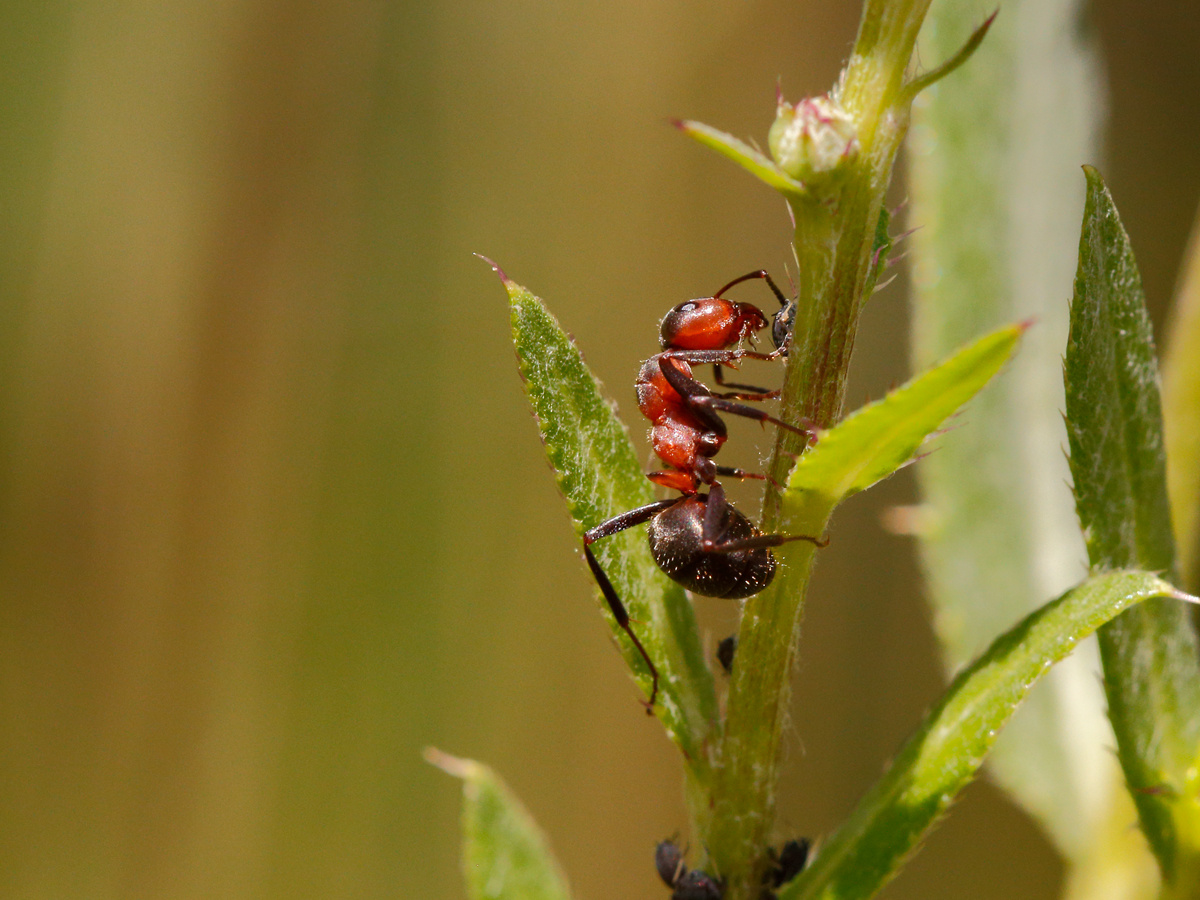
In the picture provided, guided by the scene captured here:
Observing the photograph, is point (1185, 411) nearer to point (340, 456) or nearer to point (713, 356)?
point (713, 356)

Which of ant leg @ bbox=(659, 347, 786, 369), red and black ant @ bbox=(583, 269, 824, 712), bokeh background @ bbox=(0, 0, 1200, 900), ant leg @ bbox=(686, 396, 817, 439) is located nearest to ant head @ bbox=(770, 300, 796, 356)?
red and black ant @ bbox=(583, 269, 824, 712)

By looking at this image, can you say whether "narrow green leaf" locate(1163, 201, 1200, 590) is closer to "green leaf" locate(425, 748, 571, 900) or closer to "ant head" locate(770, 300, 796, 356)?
"ant head" locate(770, 300, 796, 356)

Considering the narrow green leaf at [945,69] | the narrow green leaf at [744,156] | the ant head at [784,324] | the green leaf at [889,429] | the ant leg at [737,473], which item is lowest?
the green leaf at [889,429]

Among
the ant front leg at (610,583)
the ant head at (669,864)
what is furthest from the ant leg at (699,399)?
the ant head at (669,864)

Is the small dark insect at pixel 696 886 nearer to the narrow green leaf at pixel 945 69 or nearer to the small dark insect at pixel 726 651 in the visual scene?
the small dark insect at pixel 726 651

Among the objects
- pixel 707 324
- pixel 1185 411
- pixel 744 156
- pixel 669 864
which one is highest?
pixel 707 324


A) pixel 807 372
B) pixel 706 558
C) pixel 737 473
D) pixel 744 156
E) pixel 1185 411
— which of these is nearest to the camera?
pixel 744 156

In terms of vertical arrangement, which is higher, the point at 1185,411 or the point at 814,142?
the point at 814,142

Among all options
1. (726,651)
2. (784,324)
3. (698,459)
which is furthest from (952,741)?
(698,459)
